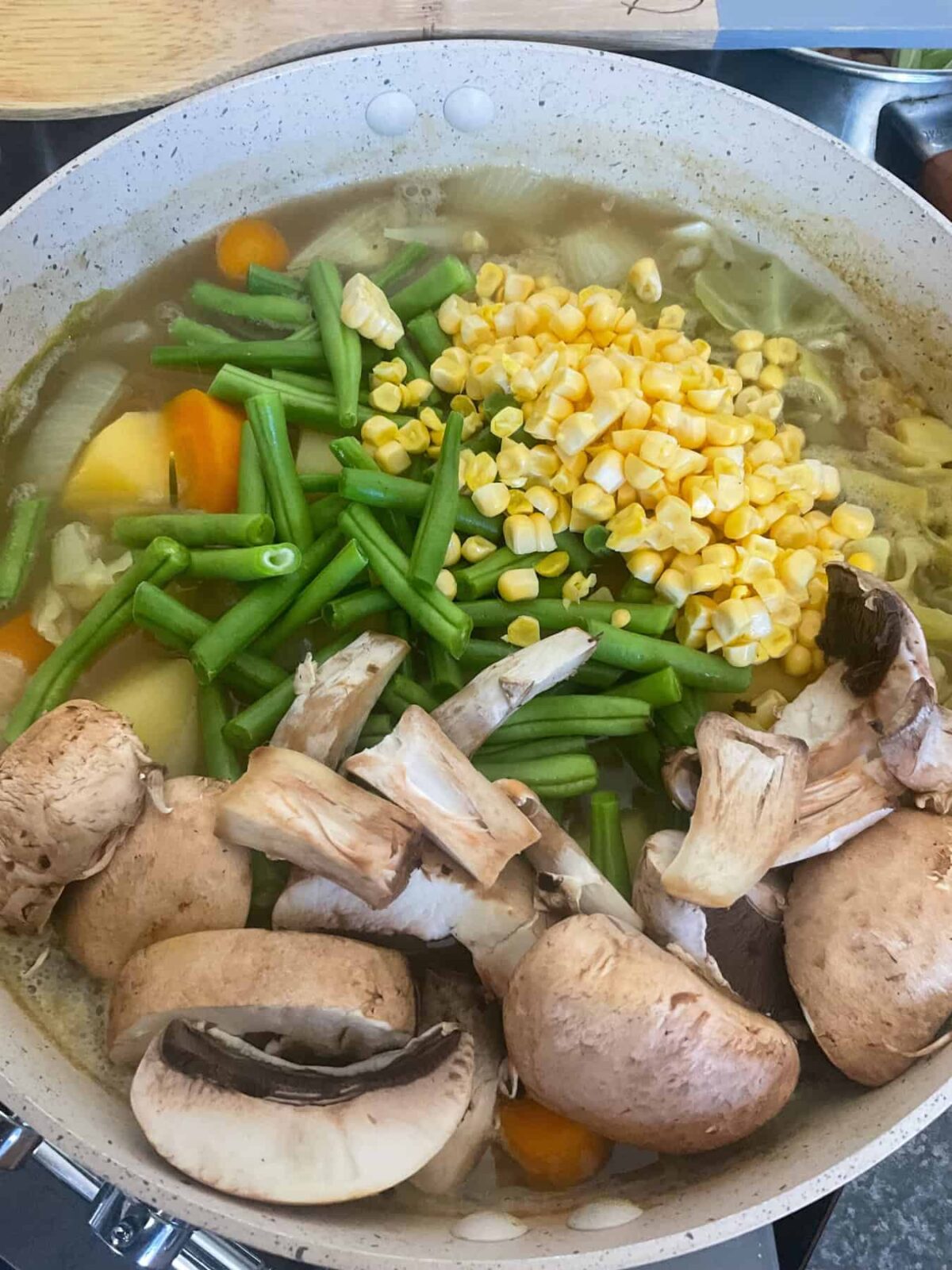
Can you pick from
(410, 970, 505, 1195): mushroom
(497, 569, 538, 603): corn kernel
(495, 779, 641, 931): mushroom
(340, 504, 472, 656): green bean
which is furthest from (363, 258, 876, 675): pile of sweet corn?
(410, 970, 505, 1195): mushroom

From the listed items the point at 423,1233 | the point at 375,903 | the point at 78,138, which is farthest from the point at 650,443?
the point at 78,138

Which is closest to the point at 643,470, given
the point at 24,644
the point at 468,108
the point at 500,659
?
the point at 500,659

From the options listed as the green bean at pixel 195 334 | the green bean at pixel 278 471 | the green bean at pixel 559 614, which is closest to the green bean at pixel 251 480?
the green bean at pixel 278 471

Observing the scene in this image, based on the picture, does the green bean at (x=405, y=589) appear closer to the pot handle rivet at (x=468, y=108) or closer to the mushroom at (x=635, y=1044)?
the mushroom at (x=635, y=1044)

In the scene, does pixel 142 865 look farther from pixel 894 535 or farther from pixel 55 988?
pixel 894 535

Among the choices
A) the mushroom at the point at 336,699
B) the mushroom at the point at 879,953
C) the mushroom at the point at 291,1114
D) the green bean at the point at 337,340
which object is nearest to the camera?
the mushroom at the point at 291,1114
